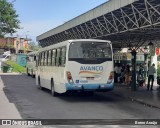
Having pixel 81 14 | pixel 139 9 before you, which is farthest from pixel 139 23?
pixel 81 14

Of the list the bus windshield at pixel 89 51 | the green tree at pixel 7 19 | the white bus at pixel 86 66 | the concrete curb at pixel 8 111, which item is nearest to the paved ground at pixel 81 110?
the concrete curb at pixel 8 111

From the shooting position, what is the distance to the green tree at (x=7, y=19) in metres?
61.7

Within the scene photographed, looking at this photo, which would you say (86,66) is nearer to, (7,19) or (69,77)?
(69,77)

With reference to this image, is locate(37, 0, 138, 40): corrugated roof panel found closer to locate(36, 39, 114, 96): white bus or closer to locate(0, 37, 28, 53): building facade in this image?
locate(36, 39, 114, 96): white bus

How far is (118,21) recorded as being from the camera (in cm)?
2317

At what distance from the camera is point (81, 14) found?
1094 inches

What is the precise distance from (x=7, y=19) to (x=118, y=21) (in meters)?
41.0

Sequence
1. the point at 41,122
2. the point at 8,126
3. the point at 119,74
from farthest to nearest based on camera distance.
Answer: the point at 119,74 < the point at 41,122 < the point at 8,126

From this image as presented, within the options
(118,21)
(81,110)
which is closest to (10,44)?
(118,21)

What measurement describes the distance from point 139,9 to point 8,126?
10.6 meters

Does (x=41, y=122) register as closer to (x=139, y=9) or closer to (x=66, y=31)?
(x=139, y=9)

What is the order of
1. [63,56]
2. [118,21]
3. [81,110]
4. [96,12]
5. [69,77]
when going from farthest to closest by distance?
[96,12]
[118,21]
[63,56]
[69,77]
[81,110]

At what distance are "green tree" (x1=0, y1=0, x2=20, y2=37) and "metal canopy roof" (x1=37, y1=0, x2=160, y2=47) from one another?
2718cm

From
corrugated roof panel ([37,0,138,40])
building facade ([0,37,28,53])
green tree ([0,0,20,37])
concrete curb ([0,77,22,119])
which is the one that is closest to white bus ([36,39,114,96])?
corrugated roof panel ([37,0,138,40])
